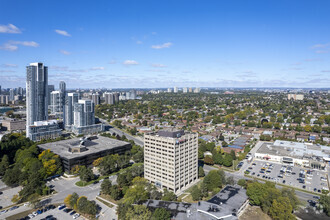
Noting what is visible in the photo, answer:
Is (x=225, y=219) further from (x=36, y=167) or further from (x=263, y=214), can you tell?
(x=36, y=167)

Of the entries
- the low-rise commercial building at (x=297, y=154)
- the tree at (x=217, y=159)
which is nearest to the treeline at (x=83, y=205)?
the tree at (x=217, y=159)

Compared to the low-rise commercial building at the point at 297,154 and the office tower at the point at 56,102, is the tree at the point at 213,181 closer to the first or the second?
the low-rise commercial building at the point at 297,154

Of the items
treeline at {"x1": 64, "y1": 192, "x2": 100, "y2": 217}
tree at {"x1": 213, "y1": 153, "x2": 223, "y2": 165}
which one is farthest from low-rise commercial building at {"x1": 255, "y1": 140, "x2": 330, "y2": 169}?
treeline at {"x1": 64, "y1": 192, "x2": 100, "y2": 217}

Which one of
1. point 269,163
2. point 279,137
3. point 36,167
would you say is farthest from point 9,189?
point 279,137

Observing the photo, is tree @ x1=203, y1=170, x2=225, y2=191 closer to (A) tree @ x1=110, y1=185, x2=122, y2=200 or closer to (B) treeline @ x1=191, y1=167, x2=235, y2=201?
(B) treeline @ x1=191, y1=167, x2=235, y2=201

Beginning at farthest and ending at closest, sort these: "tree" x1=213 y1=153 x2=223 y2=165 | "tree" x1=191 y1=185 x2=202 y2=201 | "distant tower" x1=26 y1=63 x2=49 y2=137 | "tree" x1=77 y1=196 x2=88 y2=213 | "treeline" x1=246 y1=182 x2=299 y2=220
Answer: "distant tower" x1=26 y1=63 x2=49 y2=137, "tree" x1=213 y1=153 x2=223 y2=165, "tree" x1=191 y1=185 x2=202 y2=201, "tree" x1=77 y1=196 x2=88 y2=213, "treeline" x1=246 y1=182 x2=299 y2=220

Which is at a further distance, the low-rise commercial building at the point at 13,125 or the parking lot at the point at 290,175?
the low-rise commercial building at the point at 13,125
